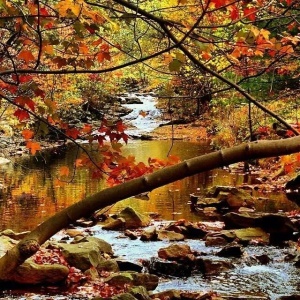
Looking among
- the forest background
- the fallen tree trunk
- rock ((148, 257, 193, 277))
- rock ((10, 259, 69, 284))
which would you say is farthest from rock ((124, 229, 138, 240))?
the fallen tree trunk

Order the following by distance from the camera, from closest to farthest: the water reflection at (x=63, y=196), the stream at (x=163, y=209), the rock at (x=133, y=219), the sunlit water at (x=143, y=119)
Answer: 1. the stream at (x=163, y=209)
2. the rock at (x=133, y=219)
3. the water reflection at (x=63, y=196)
4. the sunlit water at (x=143, y=119)

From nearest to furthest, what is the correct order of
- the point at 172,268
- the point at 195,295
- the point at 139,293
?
1. the point at 139,293
2. the point at 195,295
3. the point at 172,268

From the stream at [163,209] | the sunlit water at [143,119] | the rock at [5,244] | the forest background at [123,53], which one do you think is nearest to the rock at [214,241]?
the stream at [163,209]

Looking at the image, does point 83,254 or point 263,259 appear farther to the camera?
point 263,259

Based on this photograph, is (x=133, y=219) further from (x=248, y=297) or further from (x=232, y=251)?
(x=248, y=297)

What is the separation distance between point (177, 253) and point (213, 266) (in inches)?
28.0

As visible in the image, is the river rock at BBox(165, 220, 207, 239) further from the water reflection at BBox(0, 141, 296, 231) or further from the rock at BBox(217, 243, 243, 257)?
the rock at BBox(217, 243, 243, 257)

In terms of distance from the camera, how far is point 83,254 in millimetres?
8695

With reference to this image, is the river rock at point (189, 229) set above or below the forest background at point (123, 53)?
below

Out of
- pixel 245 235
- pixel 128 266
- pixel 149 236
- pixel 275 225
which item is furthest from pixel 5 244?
pixel 275 225

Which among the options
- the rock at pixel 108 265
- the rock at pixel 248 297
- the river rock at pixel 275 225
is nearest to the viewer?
the rock at pixel 248 297

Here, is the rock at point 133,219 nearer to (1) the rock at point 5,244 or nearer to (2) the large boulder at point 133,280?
(1) the rock at point 5,244

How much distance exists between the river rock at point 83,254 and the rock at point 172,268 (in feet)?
2.82

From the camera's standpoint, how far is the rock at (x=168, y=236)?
10.7 metres
